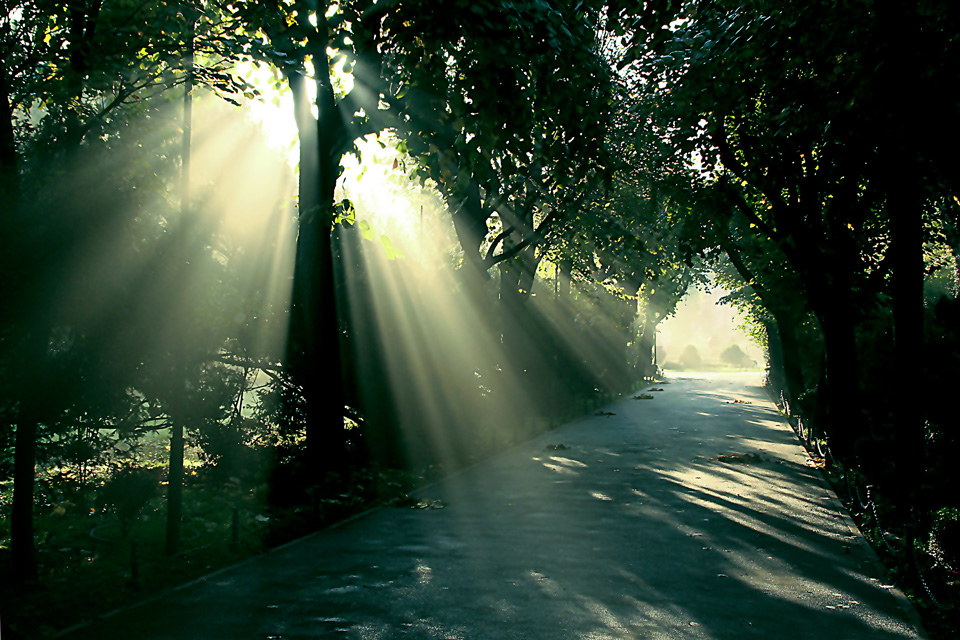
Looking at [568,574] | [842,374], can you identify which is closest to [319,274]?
[568,574]

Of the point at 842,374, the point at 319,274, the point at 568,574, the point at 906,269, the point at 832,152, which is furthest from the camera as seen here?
the point at 842,374

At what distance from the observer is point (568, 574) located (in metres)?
9.23

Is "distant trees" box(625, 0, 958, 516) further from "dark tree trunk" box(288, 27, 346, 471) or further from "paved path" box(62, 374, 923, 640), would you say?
"dark tree trunk" box(288, 27, 346, 471)

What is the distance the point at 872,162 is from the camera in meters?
15.4

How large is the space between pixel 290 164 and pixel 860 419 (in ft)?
55.9

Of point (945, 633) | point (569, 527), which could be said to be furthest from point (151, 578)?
point (945, 633)

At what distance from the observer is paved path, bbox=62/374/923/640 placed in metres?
7.39

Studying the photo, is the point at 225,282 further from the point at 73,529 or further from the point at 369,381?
the point at 73,529

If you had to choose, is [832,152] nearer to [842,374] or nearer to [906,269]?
[842,374]

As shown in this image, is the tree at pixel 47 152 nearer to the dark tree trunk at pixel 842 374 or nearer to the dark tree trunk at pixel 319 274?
the dark tree trunk at pixel 319 274

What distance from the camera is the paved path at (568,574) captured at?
7387 millimetres

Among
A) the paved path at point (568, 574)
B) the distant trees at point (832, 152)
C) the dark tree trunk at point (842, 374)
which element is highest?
the distant trees at point (832, 152)

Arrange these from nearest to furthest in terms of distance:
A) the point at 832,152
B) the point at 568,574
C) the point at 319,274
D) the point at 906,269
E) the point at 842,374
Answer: the point at 568,574 → the point at 906,269 → the point at 319,274 → the point at 832,152 → the point at 842,374

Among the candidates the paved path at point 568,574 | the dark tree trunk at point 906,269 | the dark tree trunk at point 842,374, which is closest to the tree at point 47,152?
the paved path at point 568,574
